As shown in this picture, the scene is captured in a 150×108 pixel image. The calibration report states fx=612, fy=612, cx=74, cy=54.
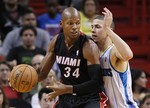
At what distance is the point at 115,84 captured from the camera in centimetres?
700

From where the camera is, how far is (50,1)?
38.0 feet

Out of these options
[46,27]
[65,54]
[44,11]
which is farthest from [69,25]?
[44,11]

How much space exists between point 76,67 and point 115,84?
1.61 ft

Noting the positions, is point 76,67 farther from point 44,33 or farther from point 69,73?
point 44,33

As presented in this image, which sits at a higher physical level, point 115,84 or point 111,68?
point 111,68

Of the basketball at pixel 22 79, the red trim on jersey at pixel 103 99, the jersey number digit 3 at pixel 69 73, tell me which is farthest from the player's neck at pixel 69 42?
the red trim on jersey at pixel 103 99

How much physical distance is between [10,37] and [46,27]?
985mm

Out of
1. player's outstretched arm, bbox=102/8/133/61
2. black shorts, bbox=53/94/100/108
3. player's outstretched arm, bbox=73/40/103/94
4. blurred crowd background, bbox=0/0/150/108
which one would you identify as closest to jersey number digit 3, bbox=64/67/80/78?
player's outstretched arm, bbox=73/40/103/94

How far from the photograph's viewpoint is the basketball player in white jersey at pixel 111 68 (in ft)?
22.8

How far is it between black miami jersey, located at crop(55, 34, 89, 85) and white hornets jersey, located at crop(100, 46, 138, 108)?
233 mm

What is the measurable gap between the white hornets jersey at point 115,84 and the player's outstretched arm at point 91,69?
5.1 inches

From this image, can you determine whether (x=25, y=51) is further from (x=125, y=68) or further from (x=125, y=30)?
(x=125, y=68)

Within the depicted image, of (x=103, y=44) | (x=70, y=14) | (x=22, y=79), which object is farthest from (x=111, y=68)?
(x=22, y=79)

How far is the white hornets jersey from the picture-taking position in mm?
6988
